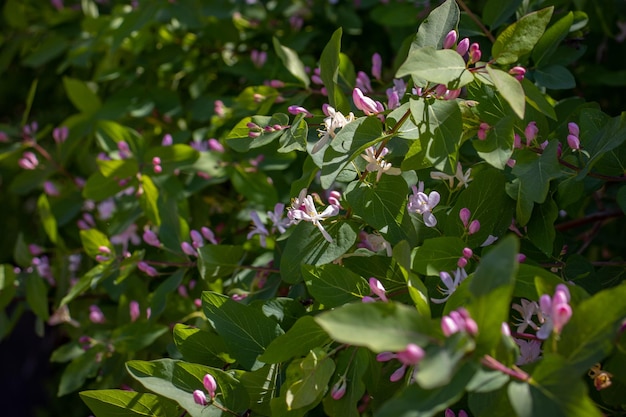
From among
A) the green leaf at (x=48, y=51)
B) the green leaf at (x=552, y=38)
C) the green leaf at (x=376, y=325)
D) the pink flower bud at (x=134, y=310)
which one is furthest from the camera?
the green leaf at (x=48, y=51)

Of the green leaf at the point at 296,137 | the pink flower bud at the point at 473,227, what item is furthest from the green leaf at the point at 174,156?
the pink flower bud at the point at 473,227

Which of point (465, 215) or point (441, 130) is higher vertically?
point (441, 130)

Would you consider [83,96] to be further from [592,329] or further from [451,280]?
[592,329]

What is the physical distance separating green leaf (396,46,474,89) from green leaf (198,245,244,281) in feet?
1.83

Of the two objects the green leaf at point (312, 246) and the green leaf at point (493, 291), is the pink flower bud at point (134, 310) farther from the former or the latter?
the green leaf at point (493, 291)

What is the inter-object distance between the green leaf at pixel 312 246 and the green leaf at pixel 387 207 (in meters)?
0.05

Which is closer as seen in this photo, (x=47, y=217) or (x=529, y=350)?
(x=529, y=350)

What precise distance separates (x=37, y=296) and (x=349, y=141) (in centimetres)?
105

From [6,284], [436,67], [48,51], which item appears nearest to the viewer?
[436,67]

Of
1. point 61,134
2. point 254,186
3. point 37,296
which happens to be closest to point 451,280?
point 254,186

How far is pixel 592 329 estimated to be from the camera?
30.1 inches

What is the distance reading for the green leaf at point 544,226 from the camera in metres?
1.11

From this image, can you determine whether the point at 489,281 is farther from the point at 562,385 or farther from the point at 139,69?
the point at 139,69

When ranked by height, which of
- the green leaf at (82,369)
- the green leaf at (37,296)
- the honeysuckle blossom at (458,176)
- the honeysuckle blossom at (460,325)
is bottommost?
the green leaf at (82,369)
